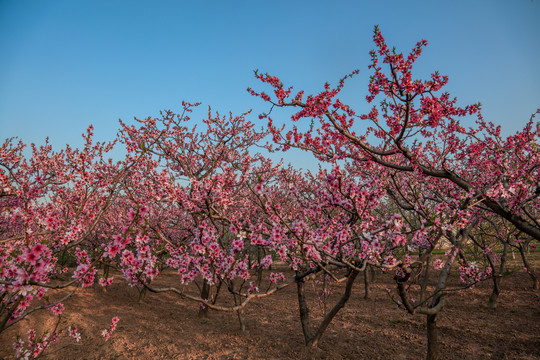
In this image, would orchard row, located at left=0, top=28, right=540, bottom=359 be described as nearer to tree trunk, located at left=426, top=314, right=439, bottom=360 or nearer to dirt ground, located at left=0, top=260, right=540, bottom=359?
tree trunk, located at left=426, top=314, right=439, bottom=360

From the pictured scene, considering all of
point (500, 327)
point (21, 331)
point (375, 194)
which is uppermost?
point (375, 194)

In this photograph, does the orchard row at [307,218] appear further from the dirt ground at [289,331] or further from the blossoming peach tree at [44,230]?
the dirt ground at [289,331]

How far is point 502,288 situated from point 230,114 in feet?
52.2

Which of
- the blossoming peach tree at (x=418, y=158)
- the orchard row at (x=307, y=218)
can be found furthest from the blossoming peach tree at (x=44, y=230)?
the blossoming peach tree at (x=418, y=158)

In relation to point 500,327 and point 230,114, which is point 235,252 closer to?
point 230,114

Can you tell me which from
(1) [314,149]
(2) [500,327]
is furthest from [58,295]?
(2) [500,327]

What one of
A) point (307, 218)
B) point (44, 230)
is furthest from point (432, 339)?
point (44, 230)

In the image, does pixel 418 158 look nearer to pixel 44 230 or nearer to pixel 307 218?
pixel 307 218

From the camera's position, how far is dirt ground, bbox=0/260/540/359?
6941mm

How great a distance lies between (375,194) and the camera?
13.3 feet

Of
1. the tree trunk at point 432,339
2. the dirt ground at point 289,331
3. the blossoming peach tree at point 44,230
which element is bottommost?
the dirt ground at point 289,331

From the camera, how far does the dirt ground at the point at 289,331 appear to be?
694 cm

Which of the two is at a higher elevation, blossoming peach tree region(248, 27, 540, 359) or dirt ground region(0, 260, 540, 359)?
blossoming peach tree region(248, 27, 540, 359)

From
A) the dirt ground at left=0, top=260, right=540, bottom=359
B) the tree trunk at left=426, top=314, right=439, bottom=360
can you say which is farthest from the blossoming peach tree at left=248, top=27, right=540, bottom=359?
the dirt ground at left=0, top=260, right=540, bottom=359
